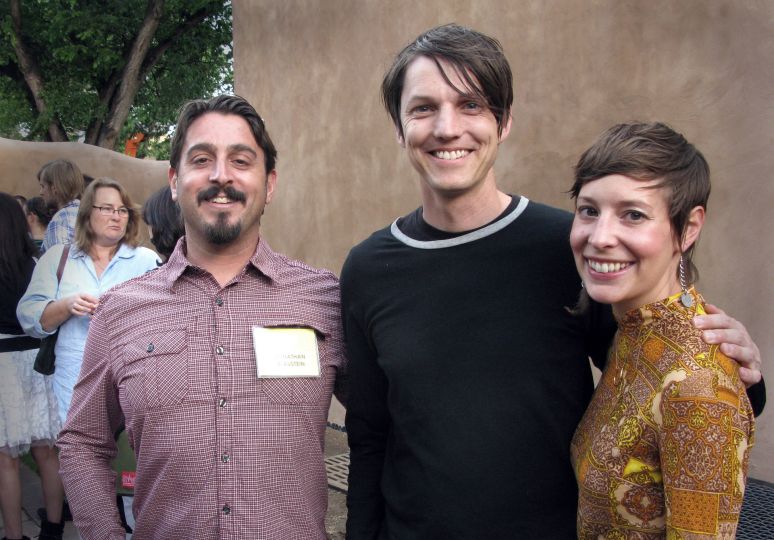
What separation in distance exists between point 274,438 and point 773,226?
2579mm

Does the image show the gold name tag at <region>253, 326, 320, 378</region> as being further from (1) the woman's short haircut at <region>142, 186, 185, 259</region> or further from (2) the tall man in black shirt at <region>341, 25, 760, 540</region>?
(1) the woman's short haircut at <region>142, 186, 185, 259</region>

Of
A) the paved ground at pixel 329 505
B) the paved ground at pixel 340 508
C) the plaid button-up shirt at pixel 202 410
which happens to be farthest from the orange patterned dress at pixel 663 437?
the paved ground at pixel 329 505

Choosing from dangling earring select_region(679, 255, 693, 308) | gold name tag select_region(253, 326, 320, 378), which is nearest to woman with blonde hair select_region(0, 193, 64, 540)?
gold name tag select_region(253, 326, 320, 378)

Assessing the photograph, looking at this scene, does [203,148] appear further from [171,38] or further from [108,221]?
[171,38]

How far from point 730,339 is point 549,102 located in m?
3.10

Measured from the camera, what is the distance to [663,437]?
1361mm

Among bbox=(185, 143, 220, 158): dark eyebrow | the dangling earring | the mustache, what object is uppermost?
bbox=(185, 143, 220, 158): dark eyebrow

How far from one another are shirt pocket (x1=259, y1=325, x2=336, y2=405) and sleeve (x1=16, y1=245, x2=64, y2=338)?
2386 millimetres

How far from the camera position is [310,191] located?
21.1ft

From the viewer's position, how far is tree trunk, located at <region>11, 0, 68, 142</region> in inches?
515

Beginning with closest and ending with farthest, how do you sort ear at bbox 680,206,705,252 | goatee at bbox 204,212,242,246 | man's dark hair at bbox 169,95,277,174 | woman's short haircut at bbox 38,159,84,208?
ear at bbox 680,206,705,252
goatee at bbox 204,212,242,246
man's dark hair at bbox 169,95,277,174
woman's short haircut at bbox 38,159,84,208

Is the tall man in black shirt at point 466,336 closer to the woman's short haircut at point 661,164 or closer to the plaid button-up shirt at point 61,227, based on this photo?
the woman's short haircut at point 661,164

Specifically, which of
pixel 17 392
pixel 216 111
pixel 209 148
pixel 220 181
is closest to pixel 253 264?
pixel 220 181

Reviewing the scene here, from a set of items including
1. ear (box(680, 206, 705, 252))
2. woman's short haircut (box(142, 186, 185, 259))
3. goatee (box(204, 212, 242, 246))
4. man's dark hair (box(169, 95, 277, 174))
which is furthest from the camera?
woman's short haircut (box(142, 186, 185, 259))
